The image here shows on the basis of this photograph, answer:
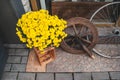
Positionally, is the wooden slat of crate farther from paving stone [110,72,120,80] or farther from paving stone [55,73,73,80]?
paving stone [110,72,120,80]

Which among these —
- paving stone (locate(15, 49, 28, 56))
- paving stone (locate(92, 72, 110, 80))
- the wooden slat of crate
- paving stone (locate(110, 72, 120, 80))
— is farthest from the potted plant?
paving stone (locate(110, 72, 120, 80))

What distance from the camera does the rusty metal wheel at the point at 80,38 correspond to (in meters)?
2.44

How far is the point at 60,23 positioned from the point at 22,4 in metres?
0.61

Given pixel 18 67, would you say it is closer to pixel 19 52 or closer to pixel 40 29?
pixel 19 52

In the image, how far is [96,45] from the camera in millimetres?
2811

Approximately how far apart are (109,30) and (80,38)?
2.19ft

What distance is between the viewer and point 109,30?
9.62 feet

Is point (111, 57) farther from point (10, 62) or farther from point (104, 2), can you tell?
point (10, 62)

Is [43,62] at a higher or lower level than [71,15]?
lower

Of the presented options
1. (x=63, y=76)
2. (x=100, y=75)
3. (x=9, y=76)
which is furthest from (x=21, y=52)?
(x=100, y=75)

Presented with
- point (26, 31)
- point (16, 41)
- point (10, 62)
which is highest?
point (26, 31)

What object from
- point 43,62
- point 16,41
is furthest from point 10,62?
point 43,62

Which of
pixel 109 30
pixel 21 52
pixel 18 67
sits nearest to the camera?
pixel 18 67

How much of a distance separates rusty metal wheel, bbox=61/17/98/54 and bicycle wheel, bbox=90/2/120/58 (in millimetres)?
184
